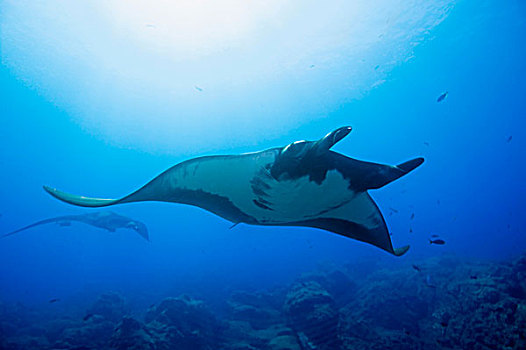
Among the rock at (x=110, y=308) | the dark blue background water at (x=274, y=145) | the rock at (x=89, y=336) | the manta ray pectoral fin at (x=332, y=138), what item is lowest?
the manta ray pectoral fin at (x=332, y=138)

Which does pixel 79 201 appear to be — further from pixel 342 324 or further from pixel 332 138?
pixel 342 324

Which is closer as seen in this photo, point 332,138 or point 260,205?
point 332,138

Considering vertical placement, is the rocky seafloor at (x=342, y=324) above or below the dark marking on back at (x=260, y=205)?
below

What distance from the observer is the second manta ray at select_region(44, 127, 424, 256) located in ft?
7.41

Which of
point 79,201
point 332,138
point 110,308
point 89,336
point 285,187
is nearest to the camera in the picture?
point 332,138

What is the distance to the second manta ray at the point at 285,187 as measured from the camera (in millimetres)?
2258

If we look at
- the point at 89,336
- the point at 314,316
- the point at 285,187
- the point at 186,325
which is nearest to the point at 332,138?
the point at 285,187

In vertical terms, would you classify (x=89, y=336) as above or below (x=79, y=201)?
above

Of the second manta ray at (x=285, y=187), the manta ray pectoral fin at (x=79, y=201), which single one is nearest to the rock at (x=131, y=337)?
the second manta ray at (x=285, y=187)

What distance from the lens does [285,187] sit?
8.09 ft

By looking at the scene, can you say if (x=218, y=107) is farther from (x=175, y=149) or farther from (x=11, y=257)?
(x=11, y=257)

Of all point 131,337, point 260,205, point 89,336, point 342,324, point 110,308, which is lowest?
point 342,324

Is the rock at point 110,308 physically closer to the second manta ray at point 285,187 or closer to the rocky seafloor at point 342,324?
the rocky seafloor at point 342,324

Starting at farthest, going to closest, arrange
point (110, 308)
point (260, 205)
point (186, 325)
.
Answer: point (110, 308) → point (186, 325) → point (260, 205)
